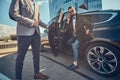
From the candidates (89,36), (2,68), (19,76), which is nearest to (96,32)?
(89,36)

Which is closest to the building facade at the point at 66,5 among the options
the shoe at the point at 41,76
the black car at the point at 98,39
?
the black car at the point at 98,39

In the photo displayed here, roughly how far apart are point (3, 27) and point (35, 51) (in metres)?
0.50

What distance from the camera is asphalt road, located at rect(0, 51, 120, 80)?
263cm

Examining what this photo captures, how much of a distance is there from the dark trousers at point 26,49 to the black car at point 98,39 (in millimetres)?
219

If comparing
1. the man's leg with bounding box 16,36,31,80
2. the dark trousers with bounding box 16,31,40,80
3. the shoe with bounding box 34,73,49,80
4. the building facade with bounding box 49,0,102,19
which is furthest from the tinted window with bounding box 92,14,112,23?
the shoe with bounding box 34,73,49,80

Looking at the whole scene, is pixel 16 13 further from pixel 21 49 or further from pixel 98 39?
pixel 98 39

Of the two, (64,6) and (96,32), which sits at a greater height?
(64,6)

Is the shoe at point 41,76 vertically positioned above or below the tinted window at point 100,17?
below

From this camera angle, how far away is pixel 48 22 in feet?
8.08

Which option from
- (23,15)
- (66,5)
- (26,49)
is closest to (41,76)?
(26,49)

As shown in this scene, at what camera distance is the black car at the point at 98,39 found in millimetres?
2396

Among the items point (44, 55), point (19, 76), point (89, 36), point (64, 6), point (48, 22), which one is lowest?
point (19, 76)

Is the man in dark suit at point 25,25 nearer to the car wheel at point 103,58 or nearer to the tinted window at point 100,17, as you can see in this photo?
the tinted window at point 100,17

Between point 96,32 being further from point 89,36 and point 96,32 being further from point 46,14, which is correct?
point 46,14
